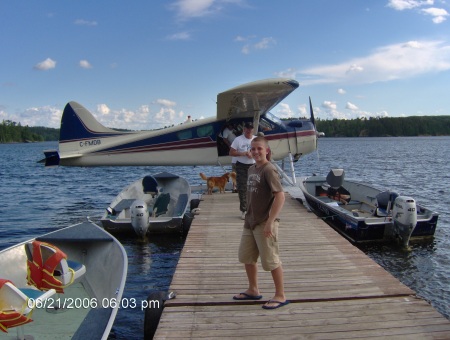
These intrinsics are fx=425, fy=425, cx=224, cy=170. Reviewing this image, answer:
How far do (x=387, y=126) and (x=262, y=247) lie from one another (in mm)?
142165

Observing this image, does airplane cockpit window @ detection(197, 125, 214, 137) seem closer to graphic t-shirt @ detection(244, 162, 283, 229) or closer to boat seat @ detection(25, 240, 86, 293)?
boat seat @ detection(25, 240, 86, 293)

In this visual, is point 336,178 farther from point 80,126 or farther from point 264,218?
point 80,126

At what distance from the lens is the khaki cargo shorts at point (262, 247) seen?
4.02m

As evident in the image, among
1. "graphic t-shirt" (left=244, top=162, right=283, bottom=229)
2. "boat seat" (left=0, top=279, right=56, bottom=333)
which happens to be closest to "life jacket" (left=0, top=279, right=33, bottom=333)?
"boat seat" (left=0, top=279, right=56, bottom=333)

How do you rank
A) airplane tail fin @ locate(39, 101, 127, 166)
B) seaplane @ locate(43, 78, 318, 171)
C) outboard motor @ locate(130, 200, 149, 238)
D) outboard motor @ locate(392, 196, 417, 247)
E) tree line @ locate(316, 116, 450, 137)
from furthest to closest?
1. tree line @ locate(316, 116, 450, 137)
2. airplane tail fin @ locate(39, 101, 127, 166)
3. seaplane @ locate(43, 78, 318, 171)
4. outboard motor @ locate(130, 200, 149, 238)
5. outboard motor @ locate(392, 196, 417, 247)

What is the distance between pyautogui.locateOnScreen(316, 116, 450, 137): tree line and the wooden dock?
128257 mm

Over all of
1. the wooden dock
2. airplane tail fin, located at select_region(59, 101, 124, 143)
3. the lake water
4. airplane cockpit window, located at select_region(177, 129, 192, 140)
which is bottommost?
the lake water

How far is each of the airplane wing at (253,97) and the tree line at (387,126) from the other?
400 ft

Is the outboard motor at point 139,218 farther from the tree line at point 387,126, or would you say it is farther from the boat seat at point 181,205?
the tree line at point 387,126

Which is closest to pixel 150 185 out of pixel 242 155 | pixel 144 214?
pixel 144 214

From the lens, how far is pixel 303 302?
435 centimetres

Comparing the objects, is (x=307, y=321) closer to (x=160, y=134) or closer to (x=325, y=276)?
(x=325, y=276)

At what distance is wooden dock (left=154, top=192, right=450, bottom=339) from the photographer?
3752 mm

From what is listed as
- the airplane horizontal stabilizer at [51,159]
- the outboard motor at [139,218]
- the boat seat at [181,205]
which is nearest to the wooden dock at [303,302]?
the outboard motor at [139,218]
